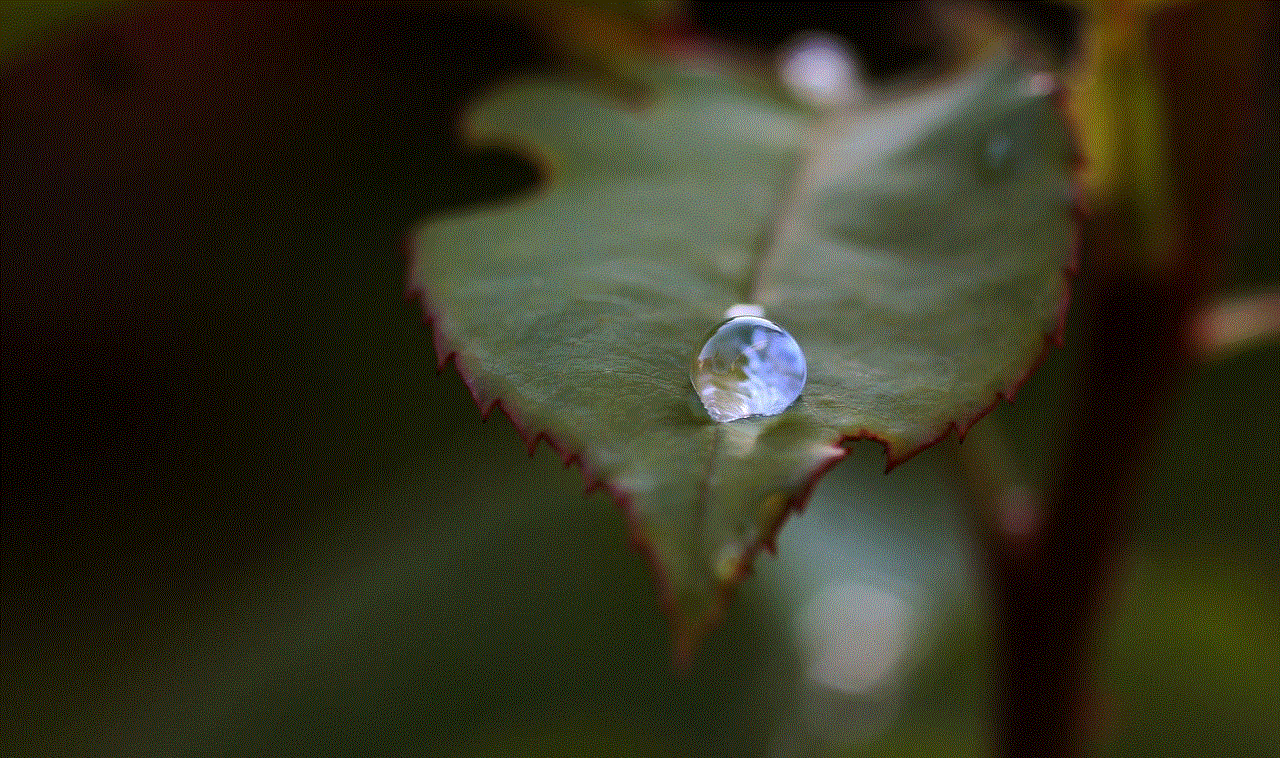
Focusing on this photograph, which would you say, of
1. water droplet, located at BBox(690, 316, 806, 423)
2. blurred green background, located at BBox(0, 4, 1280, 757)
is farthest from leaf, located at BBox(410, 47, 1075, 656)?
blurred green background, located at BBox(0, 4, 1280, 757)

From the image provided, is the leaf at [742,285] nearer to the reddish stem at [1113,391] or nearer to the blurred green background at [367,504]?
the reddish stem at [1113,391]

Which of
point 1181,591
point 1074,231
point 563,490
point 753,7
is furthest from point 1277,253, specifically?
point 1074,231

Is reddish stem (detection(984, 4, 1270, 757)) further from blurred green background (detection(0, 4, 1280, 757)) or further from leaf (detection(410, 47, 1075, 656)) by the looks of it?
blurred green background (detection(0, 4, 1280, 757))

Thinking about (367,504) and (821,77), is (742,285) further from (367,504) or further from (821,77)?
(367,504)

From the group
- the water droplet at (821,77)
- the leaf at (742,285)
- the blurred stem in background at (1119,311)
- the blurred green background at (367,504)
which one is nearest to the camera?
the leaf at (742,285)

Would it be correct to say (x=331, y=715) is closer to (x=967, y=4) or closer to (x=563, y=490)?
(x=563, y=490)

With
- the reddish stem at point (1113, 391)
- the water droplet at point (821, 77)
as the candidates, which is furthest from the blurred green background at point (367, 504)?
the reddish stem at point (1113, 391)
